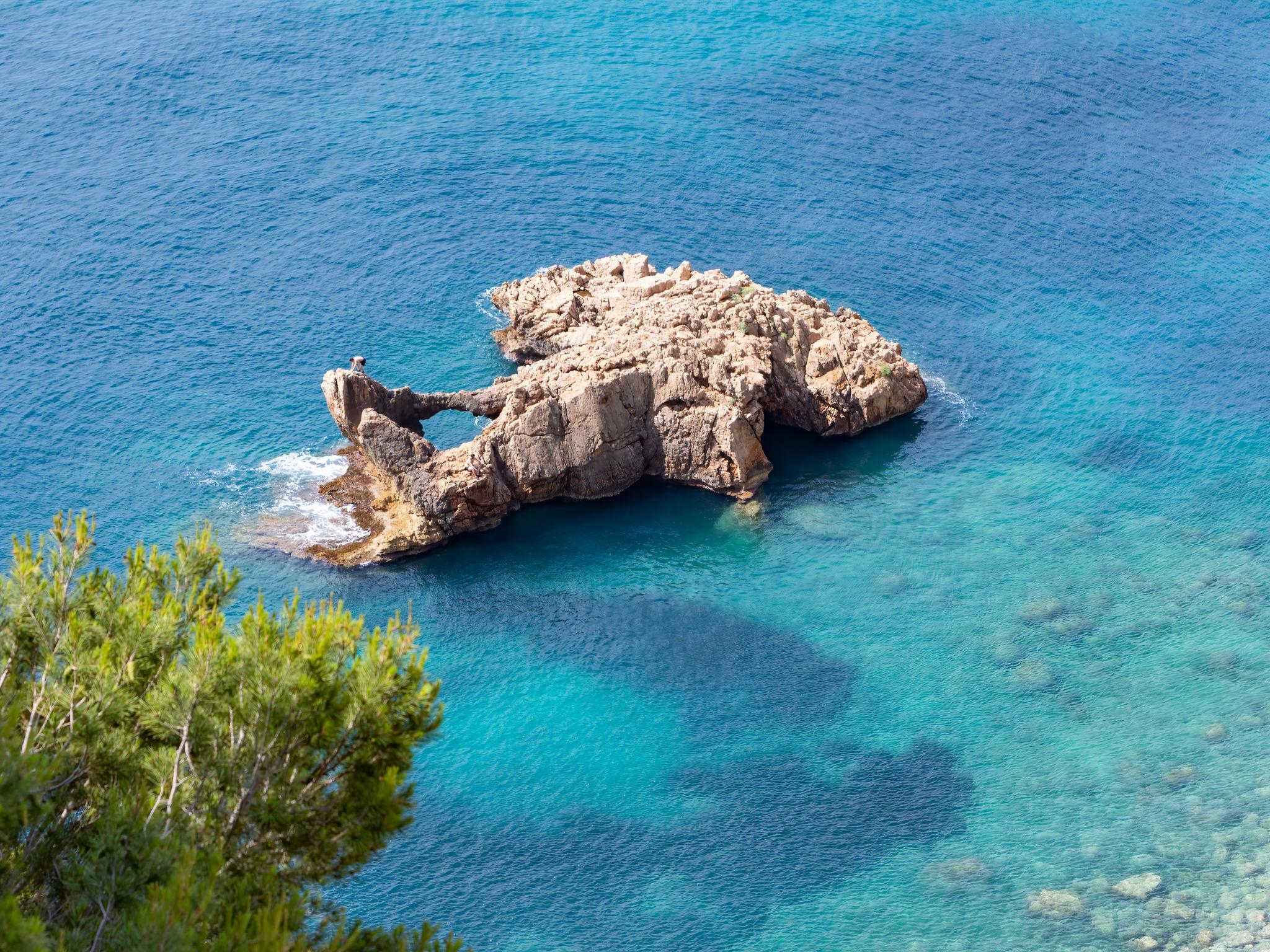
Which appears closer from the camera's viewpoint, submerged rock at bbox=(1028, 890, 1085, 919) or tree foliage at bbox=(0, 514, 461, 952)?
tree foliage at bbox=(0, 514, 461, 952)

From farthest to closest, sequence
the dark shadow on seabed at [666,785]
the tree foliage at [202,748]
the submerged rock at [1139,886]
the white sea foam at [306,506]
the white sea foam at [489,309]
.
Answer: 1. the white sea foam at [489,309]
2. the white sea foam at [306,506]
3. the dark shadow on seabed at [666,785]
4. the submerged rock at [1139,886]
5. the tree foliage at [202,748]

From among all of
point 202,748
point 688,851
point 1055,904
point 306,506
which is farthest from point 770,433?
point 202,748

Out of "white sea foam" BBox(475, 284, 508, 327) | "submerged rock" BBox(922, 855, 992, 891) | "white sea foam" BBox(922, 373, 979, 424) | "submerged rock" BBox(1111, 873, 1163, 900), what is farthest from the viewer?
"white sea foam" BBox(475, 284, 508, 327)

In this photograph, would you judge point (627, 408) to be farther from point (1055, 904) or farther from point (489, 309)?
point (1055, 904)

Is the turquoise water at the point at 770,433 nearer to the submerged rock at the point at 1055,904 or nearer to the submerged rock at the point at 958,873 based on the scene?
the submerged rock at the point at 958,873

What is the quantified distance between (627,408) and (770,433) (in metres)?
8.32

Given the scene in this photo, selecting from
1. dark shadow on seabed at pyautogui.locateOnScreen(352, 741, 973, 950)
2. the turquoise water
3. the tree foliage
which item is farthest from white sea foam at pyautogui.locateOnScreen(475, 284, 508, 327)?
the tree foliage

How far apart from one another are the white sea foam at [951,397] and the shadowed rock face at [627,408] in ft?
6.06

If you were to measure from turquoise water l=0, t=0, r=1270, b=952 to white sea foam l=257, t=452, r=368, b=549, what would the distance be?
14.2 inches

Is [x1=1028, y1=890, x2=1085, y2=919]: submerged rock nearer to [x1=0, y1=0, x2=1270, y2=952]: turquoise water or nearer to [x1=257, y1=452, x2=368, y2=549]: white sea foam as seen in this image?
[x1=0, y1=0, x2=1270, y2=952]: turquoise water

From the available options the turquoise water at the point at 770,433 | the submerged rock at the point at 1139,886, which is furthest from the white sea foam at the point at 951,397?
the submerged rock at the point at 1139,886

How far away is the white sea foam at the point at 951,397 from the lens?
73500 millimetres

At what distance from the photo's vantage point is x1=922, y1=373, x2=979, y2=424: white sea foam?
73.5 meters

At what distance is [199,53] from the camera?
4080 inches
